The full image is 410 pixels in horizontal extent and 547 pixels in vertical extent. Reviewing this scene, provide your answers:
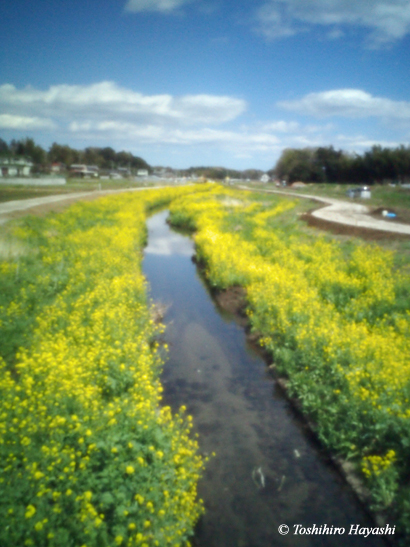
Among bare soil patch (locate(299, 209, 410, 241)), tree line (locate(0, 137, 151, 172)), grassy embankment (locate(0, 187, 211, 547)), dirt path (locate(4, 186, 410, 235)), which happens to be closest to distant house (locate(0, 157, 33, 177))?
tree line (locate(0, 137, 151, 172))

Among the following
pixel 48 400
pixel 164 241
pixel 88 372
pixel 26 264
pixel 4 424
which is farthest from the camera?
pixel 164 241

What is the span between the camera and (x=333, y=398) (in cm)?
626

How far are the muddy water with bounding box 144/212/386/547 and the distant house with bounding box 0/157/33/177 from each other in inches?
1501

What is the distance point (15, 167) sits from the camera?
45156 millimetres

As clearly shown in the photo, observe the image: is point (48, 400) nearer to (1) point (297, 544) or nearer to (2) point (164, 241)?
(1) point (297, 544)

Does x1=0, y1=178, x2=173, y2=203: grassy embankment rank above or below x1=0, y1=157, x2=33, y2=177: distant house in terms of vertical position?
below

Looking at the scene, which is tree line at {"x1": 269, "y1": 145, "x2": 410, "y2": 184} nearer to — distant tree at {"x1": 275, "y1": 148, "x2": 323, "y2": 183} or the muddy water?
distant tree at {"x1": 275, "y1": 148, "x2": 323, "y2": 183}

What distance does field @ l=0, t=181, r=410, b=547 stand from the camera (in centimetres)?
356

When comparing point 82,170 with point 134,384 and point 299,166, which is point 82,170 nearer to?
point 299,166

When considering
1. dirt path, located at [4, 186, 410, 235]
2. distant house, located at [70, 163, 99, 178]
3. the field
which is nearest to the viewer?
the field

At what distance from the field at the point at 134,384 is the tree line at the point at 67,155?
128 feet

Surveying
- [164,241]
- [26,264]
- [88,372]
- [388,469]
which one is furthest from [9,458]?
[164,241]

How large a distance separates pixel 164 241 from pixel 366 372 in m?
18.8

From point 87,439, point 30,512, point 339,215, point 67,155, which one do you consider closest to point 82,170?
point 67,155
